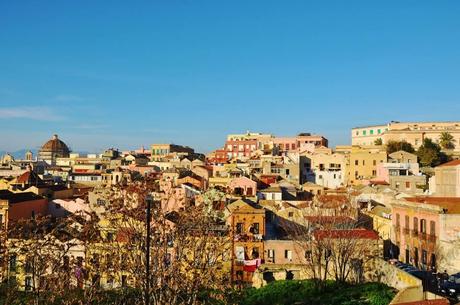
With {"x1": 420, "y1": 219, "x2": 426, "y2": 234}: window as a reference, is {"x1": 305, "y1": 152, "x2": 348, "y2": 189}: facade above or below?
above

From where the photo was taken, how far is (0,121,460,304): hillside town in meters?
17.4

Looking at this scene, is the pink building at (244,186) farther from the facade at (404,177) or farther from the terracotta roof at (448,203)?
the terracotta roof at (448,203)

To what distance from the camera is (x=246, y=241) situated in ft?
106

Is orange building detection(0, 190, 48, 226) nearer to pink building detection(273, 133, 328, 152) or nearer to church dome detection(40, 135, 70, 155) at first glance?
pink building detection(273, 133, 328, 152)

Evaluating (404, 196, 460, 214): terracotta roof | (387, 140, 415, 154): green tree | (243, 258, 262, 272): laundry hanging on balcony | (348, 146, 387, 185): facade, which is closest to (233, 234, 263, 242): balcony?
(243, 258, 262, 272): laundry hanging on balcony

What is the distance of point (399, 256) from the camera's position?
37094mm

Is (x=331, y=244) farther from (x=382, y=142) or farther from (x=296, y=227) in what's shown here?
(x=382, y=142)

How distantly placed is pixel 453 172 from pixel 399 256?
39.0ft

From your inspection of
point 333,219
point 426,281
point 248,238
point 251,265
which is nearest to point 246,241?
point 248,238

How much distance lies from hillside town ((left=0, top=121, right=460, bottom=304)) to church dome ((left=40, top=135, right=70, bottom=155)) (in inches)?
2293

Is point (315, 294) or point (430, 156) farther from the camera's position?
point (430, 156)

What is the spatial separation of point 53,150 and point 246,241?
110 meters

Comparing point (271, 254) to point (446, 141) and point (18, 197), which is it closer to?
point (18, 197)

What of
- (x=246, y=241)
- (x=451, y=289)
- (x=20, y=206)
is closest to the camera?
(x=451, y=289)
